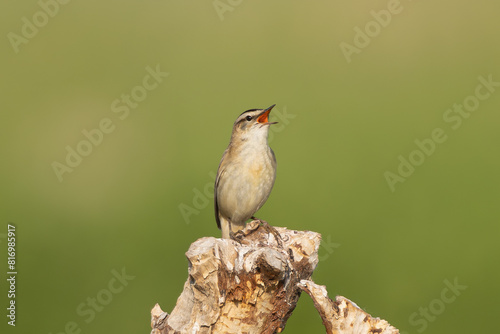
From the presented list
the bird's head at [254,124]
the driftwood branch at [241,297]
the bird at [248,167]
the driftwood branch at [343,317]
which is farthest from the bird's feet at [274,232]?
the bird's head at [254,124]

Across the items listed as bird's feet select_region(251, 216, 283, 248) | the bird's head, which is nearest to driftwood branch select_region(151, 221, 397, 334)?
bird's feet select_region(251, 216, 283, 248)

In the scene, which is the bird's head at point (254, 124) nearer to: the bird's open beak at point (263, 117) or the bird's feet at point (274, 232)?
the bird's open beak at point (263, 117)

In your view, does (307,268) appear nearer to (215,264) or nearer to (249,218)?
(215,264)

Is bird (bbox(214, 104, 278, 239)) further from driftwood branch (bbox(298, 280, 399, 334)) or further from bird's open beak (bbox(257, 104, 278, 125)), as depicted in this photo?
driftwood branch (bbox(298, 280, 399, 334))

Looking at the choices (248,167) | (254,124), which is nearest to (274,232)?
(248,167)

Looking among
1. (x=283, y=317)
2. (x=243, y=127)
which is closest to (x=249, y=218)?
(x=243, y=127)

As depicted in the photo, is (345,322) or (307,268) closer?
(345,322)

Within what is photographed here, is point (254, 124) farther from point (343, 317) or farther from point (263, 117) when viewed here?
point (343, 317)
